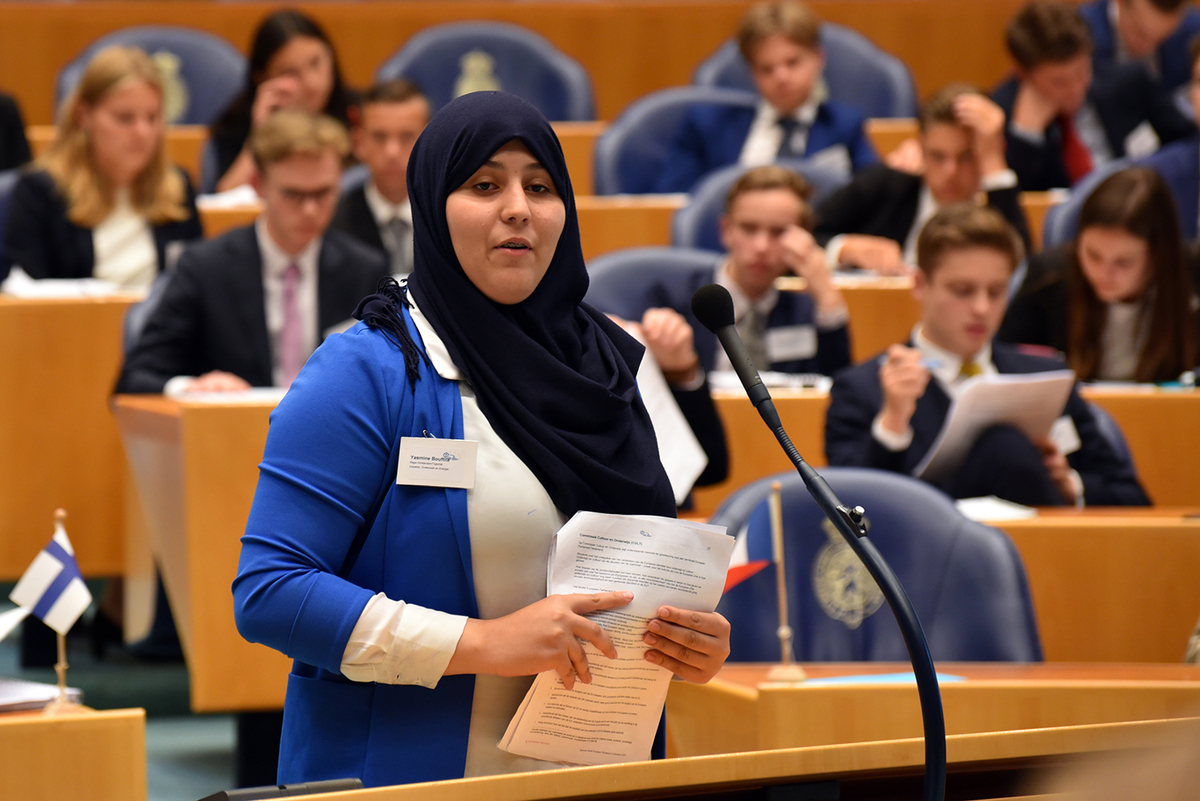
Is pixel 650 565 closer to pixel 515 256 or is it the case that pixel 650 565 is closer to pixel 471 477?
pixel 471 477

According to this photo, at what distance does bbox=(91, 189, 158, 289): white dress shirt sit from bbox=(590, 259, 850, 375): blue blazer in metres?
1.34

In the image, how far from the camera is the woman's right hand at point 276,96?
452cm

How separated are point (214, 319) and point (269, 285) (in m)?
0.15

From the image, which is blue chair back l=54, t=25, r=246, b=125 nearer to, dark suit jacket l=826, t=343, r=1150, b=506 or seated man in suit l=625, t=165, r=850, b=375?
seated man in suit l=625, t=165, r=850, b=375

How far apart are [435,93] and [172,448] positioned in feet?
9.05

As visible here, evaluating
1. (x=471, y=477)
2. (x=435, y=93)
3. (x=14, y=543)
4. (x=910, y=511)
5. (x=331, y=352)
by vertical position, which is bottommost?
(x=14, y=543)

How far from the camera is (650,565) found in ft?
4.50

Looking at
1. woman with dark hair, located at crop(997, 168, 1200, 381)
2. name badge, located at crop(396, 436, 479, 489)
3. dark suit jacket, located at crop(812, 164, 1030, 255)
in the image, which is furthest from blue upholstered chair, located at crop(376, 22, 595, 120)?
name badge, located at crop(396, 436, 479, 489)

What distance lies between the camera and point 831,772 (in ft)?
4.04

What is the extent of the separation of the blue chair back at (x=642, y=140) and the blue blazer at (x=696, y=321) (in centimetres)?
122

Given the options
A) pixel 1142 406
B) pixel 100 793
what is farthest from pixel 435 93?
pixel 100 793

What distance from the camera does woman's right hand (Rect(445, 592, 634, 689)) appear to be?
1321mm

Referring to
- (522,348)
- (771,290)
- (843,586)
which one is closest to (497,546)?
(522,348)

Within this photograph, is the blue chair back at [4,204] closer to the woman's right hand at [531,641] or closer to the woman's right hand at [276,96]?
the woman's right hand at [276,96]
